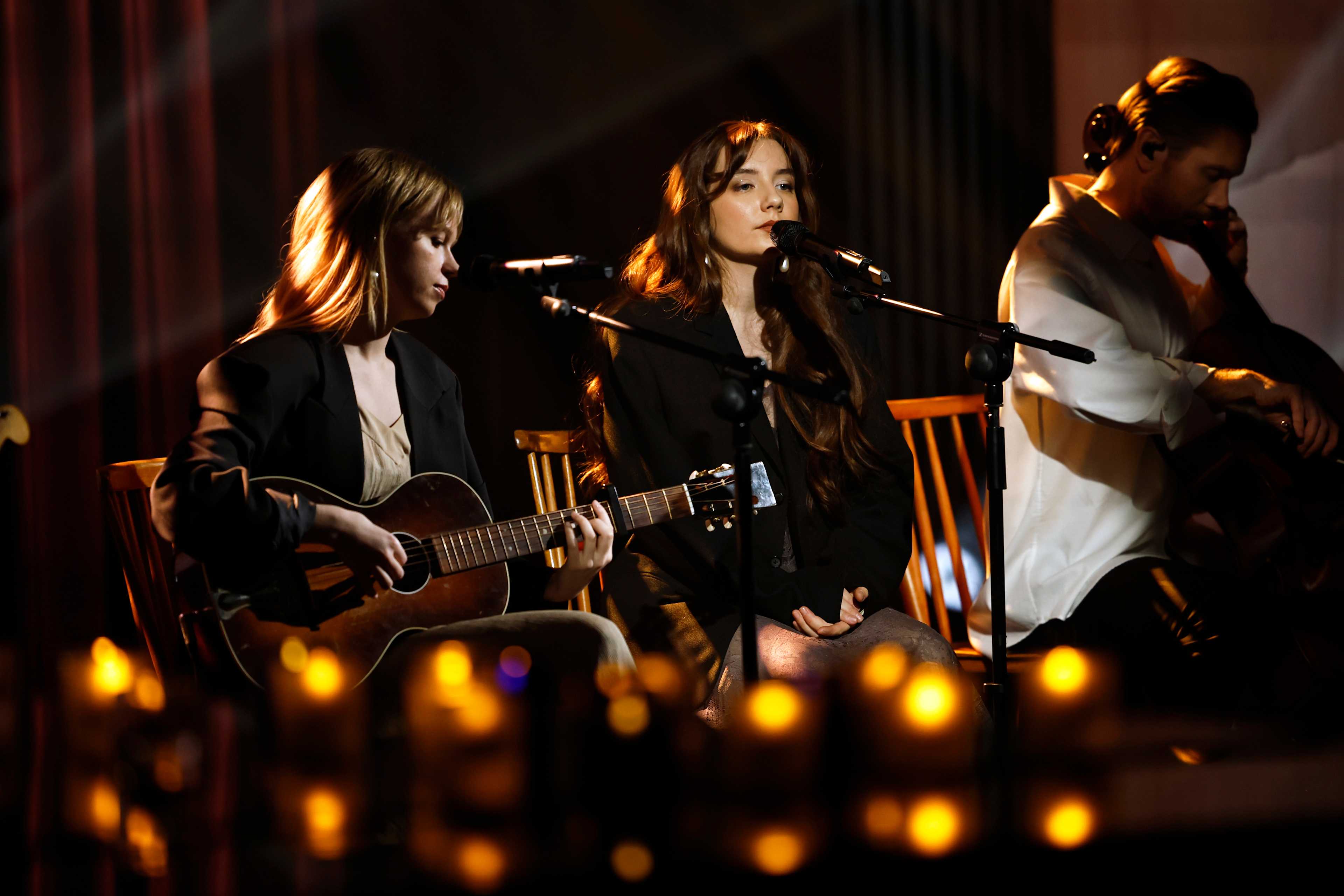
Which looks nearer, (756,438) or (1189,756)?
(1189,756)

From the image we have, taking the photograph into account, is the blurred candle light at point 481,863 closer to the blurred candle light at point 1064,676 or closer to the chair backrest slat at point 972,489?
the blurred candle light at point 1064,676

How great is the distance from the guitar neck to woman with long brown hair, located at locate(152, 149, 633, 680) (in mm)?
30

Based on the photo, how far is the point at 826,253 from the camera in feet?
5.21

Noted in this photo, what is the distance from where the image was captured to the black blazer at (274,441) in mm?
1452

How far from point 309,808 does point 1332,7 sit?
3555 millimetres

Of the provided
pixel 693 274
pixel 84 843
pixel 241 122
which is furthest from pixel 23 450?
pixel 84 843

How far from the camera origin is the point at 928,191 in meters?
3.08

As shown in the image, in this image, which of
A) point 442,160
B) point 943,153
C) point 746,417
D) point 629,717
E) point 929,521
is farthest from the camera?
point 943,153

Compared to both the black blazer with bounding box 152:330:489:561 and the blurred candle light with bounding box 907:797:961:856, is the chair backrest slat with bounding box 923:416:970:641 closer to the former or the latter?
the black blazer with bounding box 152:330:489:561

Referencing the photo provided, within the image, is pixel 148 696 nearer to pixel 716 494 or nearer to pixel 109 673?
pixel 109 673

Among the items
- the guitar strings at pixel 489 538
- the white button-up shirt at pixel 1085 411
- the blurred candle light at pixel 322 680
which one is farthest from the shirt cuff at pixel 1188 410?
the blurred candle light at pixel 322 680

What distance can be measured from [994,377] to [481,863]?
1133 mm

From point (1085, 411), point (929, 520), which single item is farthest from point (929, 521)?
point (1085, 411)

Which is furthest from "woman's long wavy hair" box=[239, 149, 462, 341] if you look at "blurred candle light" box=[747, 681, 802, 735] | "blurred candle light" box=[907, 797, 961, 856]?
"blurred candle light" box=[907, 797, 961, 856]
